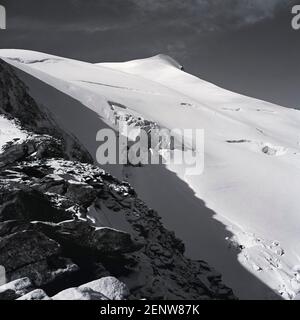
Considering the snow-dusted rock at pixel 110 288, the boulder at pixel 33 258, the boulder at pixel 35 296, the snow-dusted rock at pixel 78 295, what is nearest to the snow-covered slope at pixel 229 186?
the snow-dusted rock at pixel 110 288

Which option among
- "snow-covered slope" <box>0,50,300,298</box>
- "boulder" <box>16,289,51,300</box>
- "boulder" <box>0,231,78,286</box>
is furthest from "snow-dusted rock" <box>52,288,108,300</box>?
"snow-covered slope" <box>0,50,300,298</box>

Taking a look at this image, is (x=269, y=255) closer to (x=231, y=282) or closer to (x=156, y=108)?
(x=231, y=282)

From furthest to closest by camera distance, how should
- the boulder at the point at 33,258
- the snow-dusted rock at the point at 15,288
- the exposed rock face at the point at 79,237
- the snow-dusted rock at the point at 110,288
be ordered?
the exposed rock face at the point at 79,237, the boulder at the point at 33,258, the snow-dusted rock at the point at 110,288, the snow-dusted rock at the point at 15,288

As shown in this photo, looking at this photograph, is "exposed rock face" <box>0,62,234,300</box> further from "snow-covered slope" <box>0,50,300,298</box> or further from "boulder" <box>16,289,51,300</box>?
"snow-covered slope" <box>0,50,300,298</box>

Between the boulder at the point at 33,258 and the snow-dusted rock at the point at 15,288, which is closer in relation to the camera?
the snow-dusted rock at the point at 15,288

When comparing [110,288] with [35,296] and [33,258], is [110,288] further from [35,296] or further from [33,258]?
[33,258]

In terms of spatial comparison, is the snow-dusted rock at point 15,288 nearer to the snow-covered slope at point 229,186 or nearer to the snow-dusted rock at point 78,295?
the snow-dusted rock at point 78,295

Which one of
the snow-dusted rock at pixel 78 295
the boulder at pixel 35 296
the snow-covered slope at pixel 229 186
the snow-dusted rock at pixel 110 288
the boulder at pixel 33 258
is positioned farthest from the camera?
the snow-covered slope at pixel 229 186
